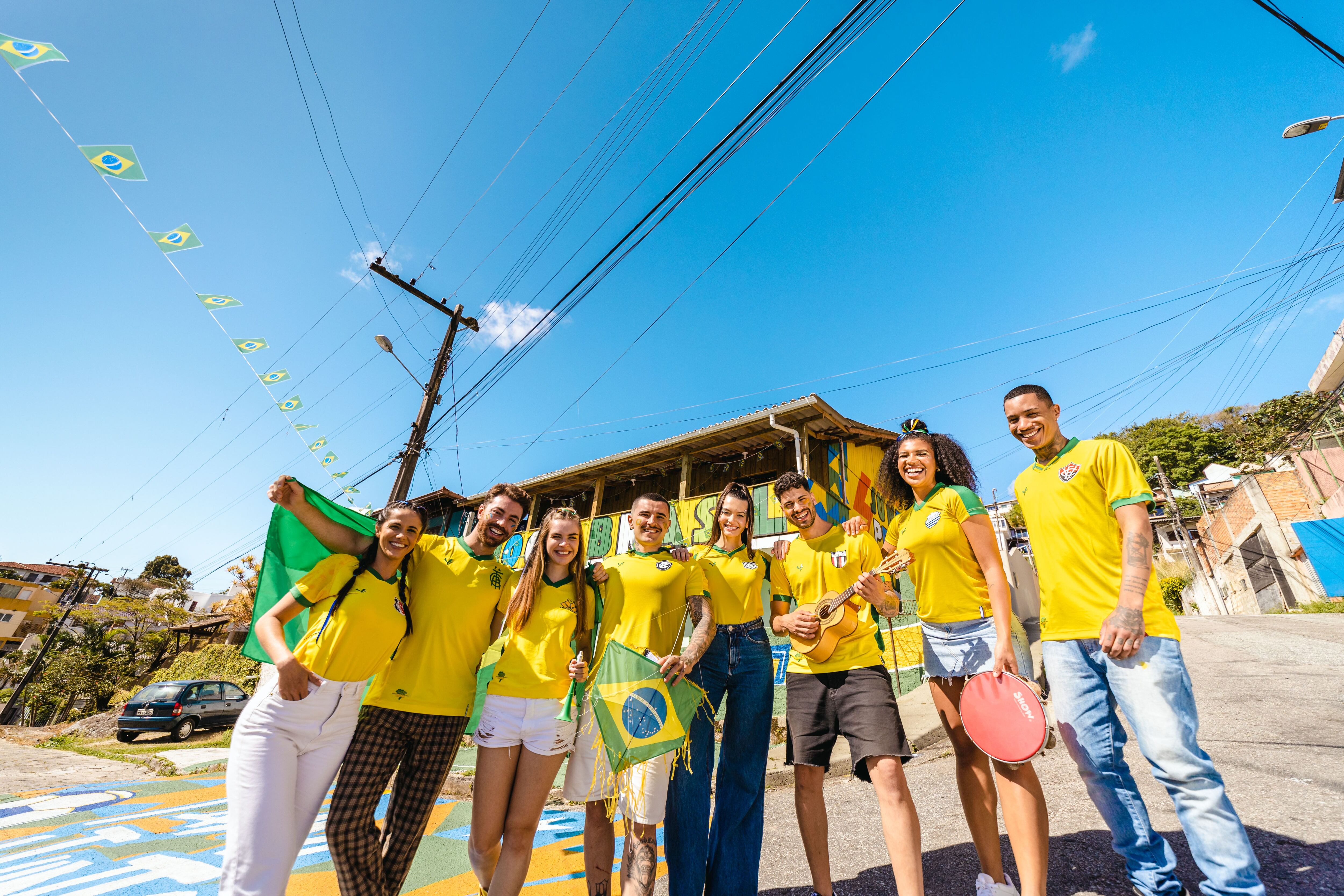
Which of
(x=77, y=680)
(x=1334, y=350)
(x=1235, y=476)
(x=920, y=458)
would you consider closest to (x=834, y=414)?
(x=920, y=458)

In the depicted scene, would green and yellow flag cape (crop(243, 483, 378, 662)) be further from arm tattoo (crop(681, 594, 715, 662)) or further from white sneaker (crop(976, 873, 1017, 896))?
white sneaker (crop(976, 873, 1017, 896))

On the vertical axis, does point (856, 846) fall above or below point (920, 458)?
below

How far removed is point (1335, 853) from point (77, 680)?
3376cm

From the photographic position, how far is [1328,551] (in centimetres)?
1658

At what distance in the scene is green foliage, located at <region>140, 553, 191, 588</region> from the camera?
51.8m

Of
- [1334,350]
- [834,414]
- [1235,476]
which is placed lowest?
[834,414]

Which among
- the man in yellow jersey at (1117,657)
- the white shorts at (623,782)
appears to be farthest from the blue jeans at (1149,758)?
the white shorts at (623,782)

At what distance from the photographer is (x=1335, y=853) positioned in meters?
2.35

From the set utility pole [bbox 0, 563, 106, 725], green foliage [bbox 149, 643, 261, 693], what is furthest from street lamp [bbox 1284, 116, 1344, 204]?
utility pole [bbox 0, 563, 106, 725]

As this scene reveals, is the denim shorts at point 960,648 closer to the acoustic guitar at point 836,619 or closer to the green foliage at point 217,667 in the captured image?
the acoustic guitar at point 836,619

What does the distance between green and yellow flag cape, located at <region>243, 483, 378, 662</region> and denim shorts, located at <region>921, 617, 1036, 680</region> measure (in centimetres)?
290

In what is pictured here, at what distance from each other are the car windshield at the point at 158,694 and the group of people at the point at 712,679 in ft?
52.9

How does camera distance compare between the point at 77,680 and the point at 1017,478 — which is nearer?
the point at 1017,478

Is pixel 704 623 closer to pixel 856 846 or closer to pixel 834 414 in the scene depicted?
pixel 856 846
